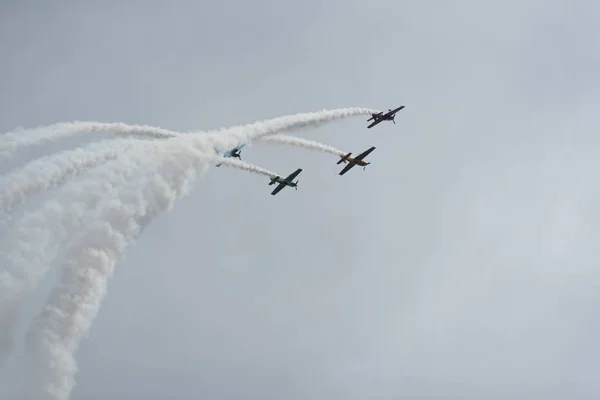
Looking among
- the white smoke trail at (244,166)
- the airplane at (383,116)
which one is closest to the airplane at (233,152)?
the white smoke trail at (244,166)

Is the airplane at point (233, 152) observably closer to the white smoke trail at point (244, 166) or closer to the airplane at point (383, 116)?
the white smoke trail at point (244, 166)

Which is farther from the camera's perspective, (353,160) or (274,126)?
(353,160)

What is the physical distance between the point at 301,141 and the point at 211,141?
2005 centimetres

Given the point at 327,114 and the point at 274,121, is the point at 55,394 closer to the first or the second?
the point at 274,121

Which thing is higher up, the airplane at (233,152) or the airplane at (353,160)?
the airplane at (353,160)

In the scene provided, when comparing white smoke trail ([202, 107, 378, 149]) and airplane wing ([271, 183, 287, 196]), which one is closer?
white smoke trail ([202, 107, 378, 149])

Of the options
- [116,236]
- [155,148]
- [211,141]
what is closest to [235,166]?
[211,141]

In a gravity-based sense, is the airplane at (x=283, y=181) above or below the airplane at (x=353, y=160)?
below

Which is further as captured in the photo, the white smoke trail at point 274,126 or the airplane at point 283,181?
the airplane at point 283,181

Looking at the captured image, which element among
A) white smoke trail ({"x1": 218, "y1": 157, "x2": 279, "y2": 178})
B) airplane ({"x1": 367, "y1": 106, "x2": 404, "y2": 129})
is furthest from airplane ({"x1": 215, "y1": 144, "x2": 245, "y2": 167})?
airplane ({"x1": 367, "y1": 106, "x2": 404, "y2": 129})

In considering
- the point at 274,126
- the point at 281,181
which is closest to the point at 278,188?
the point at 281,181

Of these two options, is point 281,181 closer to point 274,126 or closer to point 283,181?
point 283,181

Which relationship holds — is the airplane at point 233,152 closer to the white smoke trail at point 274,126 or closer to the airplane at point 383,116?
the white smoke trail at point 274,126

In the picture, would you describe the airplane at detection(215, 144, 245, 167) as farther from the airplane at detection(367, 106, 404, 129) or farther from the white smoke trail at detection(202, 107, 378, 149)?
the airplane at detection(367, 106, 404, 129)
